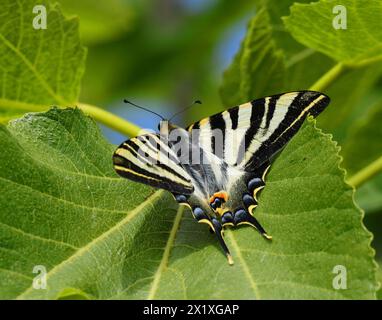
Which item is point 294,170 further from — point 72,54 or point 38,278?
point 72,54

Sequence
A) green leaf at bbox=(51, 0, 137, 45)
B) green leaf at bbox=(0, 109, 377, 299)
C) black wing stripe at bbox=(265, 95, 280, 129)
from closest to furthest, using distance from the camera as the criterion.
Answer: green leaf at bbox=(0, 109, 377, 299)
black wing stripe at bbox=(265, 95, 280, 129)
green leaf at bbox=(51, 0, 137, 45)

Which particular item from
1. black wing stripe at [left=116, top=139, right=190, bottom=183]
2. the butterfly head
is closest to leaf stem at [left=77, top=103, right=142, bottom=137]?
the butterfly head

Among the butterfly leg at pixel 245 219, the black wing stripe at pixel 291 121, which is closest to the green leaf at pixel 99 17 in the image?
the black wing stripe at pixel 291 121

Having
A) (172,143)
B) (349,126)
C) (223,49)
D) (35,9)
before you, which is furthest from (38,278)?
(223,49)

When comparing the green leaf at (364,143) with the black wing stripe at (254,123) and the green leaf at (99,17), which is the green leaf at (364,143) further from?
the green leaf at (99,17)

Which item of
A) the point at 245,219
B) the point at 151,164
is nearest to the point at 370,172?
the point at 245,219

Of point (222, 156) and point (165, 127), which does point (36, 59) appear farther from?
point (222, 156)

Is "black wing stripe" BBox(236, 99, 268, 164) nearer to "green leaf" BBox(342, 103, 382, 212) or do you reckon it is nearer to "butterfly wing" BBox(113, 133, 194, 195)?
"butterfly wing" BBox(113, 133, 194, 195)
